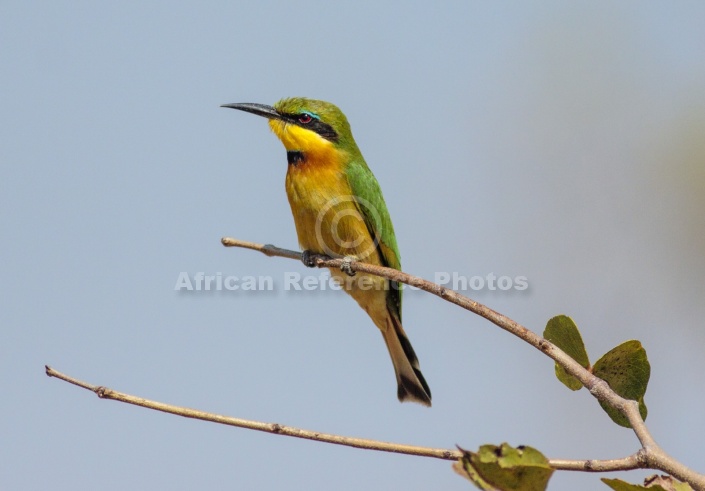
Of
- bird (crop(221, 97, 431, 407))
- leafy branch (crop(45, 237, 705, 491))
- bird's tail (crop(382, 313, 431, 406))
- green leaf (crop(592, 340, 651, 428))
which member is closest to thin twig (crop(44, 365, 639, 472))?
leafy branch (crop(45, 237, 705, 491))

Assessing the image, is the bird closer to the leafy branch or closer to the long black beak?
the long black beak

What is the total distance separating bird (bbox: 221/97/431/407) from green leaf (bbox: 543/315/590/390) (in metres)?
2.22

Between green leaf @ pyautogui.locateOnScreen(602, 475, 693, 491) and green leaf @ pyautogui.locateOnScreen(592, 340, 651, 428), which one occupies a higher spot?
green leaf @ pyautogui.locateOnScreen(592, 340, 651, 428)

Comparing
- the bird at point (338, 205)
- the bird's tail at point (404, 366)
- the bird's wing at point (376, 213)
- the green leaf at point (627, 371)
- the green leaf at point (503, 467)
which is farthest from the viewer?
the bird's wing at point (376, 213)

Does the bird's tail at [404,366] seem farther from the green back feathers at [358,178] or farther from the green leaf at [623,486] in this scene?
the green leaf at [623,486]

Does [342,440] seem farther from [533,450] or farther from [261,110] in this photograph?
[261,110]

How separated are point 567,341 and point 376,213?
2.55m

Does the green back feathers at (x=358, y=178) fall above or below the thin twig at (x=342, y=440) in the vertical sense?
above

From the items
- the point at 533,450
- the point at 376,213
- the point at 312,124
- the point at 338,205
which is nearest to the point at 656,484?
the point at 533,450

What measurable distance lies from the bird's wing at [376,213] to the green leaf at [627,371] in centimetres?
243

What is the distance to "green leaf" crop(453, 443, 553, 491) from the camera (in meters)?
0.71

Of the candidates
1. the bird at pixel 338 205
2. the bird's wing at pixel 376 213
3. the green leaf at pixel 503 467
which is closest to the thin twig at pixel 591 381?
the green leaf at pixel 503 467

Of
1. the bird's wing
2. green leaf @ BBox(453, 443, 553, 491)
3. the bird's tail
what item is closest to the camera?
green leaf @ BBox(453, 443, 553, 491)

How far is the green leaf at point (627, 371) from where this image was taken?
3.33ft
